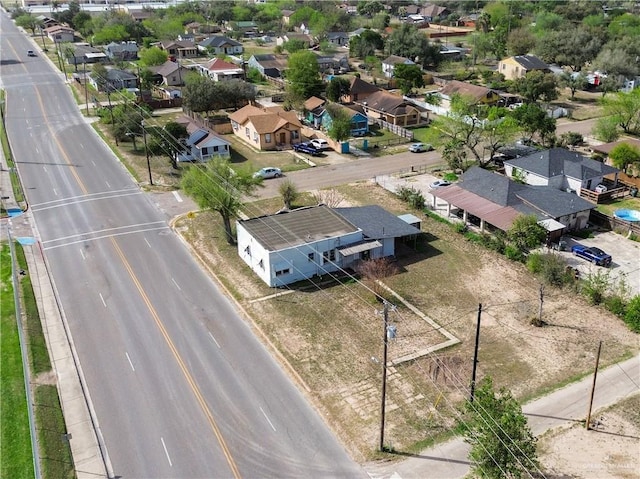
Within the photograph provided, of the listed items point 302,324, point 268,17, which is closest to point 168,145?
point 302,324

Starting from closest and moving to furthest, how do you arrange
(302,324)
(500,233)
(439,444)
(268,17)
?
(439,444)
(302,324)
(500,233)
(268,17)

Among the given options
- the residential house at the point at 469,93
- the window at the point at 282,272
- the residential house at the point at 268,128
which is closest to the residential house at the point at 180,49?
the residential house at the point at 268,128

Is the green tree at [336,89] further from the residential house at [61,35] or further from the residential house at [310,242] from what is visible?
the residential house at [61,35]

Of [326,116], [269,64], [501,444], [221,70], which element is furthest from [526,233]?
[269,64]

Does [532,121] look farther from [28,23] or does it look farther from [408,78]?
[28,23]

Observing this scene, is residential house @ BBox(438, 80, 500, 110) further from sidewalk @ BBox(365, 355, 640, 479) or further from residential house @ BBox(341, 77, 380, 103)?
sidewalk @ BBox(365, 355, 640, 479)

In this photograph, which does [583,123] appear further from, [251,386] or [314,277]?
[251,386]

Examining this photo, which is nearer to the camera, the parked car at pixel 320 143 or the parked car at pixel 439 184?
the parked car at pixel 439 184
